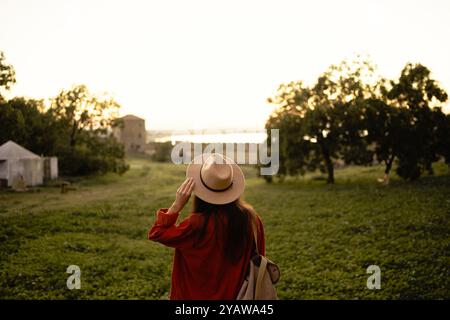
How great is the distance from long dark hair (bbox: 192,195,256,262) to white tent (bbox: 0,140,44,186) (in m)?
16.2

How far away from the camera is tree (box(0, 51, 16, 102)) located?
15320mm

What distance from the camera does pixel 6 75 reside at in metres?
15.5

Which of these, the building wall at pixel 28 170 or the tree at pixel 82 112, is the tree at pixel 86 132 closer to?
the tree at pixel 82 112

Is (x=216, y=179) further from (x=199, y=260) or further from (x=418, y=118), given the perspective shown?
(x=418, y=118)

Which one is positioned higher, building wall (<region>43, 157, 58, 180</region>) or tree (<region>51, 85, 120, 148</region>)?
tree (<region>51, 85, 120, 148</region>)

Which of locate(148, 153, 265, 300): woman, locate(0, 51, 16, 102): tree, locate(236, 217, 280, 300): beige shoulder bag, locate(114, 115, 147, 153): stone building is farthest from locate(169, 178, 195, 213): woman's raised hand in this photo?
locate(114, 115, 147, 153): stone building

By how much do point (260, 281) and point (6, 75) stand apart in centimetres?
1608

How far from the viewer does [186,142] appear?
128 feet

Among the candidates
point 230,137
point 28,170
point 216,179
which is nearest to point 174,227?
point 216,179

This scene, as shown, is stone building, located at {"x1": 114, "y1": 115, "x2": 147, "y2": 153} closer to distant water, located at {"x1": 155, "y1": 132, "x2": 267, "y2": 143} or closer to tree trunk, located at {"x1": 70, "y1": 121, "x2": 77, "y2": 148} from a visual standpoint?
distant water, located at {"x1": 155, "y1": 132, "x2": 267, "y2": 143}

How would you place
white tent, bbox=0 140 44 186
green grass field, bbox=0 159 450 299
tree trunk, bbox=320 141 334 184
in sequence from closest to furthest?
green grass field, bbox=0 159 450 299 → white tent, bbox=0 140 44 186 → tree trunk, bbox=320 141 334 184

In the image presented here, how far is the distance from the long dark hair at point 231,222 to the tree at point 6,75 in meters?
15.0

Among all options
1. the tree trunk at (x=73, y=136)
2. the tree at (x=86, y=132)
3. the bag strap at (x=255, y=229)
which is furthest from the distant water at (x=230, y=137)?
the bag strap at (x=255, y=229)

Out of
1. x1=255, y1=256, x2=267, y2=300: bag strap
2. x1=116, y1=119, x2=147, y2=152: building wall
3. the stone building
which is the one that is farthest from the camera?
x1=116, y1=119, x2=147, y2=152: building wall
